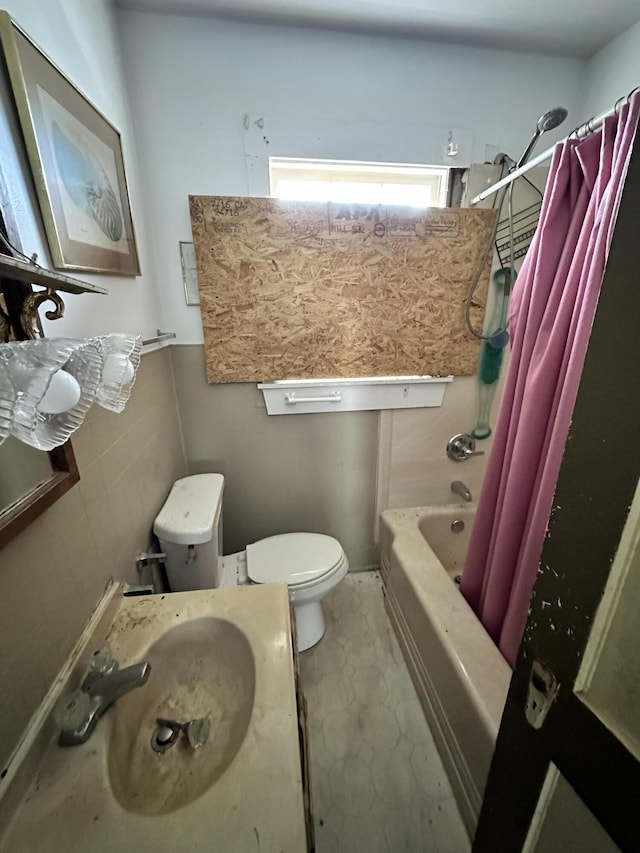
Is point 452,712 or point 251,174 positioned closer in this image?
point 452,712

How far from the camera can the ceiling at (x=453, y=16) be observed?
1.12 meters

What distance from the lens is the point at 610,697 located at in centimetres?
41

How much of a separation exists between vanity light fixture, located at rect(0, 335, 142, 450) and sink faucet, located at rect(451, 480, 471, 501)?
68.8 inches

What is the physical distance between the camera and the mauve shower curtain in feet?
2.84

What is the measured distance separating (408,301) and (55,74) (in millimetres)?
1306

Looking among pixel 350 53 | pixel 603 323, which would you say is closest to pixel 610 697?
pixel 603 323

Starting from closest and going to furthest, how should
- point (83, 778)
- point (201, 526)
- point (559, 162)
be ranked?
point (83, 778) < point (559, 162) < point (201, 526)

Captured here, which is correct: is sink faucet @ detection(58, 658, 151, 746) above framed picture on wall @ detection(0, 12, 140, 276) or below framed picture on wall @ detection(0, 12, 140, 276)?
below

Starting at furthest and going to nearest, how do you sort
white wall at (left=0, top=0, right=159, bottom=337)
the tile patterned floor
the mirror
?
1. the tile patterned floor
2. white wall at (left=0, top=0, right=159, bottom=337)
3. the mirror

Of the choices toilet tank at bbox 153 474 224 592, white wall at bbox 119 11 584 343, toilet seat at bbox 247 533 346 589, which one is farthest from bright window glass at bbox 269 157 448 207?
toilet seat at bbox 247 533 346 589

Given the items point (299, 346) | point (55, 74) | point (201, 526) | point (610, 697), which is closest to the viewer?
point (610, 697)

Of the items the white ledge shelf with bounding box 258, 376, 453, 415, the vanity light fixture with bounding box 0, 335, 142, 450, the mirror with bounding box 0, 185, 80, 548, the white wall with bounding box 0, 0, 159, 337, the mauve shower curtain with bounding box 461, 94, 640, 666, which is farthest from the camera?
the white ledge shelf with bounding box 258, 376, 453, 415

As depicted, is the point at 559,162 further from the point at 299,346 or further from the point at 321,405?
the point at 321,405

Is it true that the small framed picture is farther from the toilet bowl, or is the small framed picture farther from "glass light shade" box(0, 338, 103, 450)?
the toilet bowl
